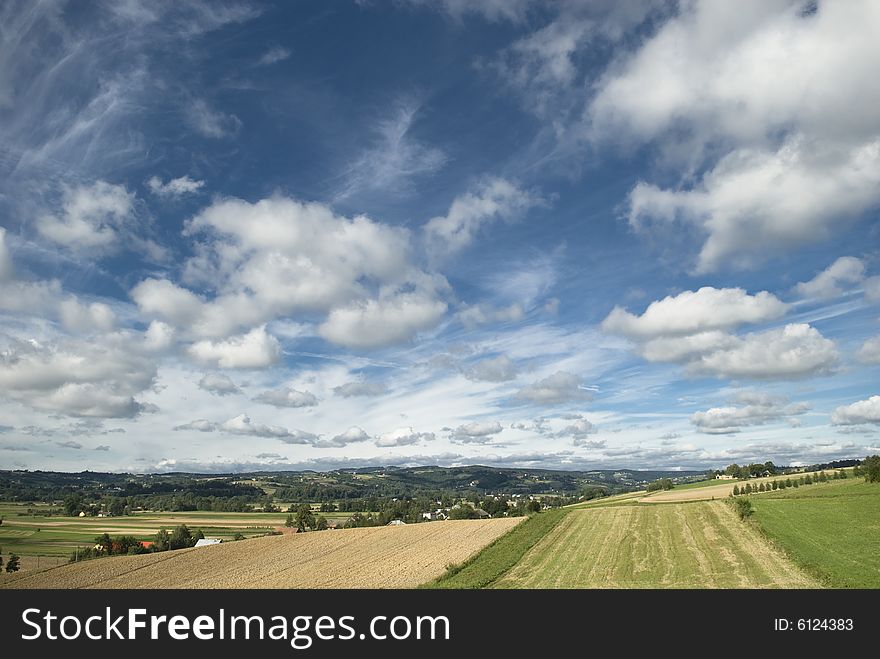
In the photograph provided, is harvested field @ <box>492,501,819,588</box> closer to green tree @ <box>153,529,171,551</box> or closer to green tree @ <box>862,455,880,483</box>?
green tree @ <box>862,455,880,483</box>

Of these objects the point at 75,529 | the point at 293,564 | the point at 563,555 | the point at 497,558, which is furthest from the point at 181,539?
the point at 563,555

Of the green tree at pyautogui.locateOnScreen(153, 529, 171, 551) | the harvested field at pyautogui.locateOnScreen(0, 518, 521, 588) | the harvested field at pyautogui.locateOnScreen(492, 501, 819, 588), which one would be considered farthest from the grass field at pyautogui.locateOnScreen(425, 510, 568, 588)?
the green tree at pyautogui.locateOnScreen(153, 529, 171, 551)

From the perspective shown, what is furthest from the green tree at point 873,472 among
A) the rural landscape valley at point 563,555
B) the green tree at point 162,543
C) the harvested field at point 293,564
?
the green tree at point 162,543

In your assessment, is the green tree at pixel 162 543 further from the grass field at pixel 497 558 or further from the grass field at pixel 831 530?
the grass field at pixel 831 530

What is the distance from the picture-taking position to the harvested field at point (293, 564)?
145 ft

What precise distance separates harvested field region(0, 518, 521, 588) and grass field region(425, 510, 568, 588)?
4.99 feet

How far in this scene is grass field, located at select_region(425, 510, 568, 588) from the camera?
127ft
